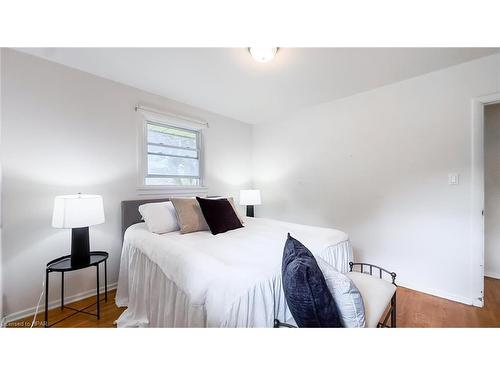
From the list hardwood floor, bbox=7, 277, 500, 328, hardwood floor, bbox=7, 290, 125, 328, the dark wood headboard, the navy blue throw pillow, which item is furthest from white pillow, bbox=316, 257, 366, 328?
the dark wood headboard

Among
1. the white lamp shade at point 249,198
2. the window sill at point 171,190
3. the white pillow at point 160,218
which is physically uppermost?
the window sill at point 171,190

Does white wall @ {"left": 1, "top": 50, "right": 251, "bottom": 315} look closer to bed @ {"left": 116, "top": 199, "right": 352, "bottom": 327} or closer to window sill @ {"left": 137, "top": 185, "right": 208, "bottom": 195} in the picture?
window sill @ {"left": 137, "top": 185, "right": 208, "bottom": 195}

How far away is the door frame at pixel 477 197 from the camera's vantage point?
6.10 feet

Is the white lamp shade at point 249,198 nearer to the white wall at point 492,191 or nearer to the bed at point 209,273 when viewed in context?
the bed at point 209,273

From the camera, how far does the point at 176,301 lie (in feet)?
4.20

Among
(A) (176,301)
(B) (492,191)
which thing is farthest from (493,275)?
(A) (176,301)

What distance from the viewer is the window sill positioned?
248 centimetres

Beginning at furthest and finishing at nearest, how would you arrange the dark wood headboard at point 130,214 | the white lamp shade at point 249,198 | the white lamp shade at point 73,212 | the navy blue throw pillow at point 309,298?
the white lamp shade at point 249,198 → the dark wood headboard at point 130,214 → the white lamp shade at point 73,212 → the navy blue throw pillow at point 309,298

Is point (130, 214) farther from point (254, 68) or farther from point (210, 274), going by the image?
point (254, 68)

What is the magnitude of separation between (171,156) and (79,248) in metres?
1.52

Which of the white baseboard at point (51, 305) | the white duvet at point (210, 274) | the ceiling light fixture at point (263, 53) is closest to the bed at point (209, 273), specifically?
the white duvet at point (210, 274)

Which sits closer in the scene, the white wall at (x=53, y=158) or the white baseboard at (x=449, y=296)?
the white wall at (x=53, y=158)

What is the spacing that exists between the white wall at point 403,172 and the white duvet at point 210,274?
38.9 inches
